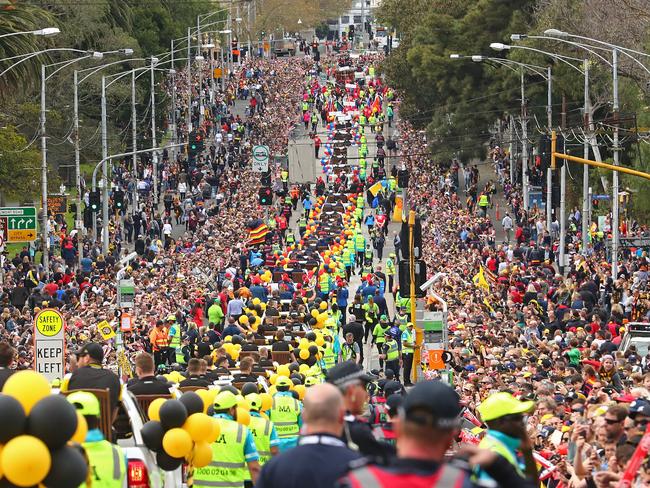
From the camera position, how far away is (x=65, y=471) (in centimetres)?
924

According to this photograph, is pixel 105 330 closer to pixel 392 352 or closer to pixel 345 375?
pixel 392 352

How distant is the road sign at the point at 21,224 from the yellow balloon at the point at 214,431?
111 feet

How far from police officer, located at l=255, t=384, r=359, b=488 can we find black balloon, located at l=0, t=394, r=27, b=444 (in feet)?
4.66

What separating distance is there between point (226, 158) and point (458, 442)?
7093 centimetres

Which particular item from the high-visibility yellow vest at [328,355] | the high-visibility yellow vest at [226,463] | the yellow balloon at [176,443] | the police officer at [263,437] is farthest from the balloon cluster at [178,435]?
the high-visibility yellow vest at [328,355]

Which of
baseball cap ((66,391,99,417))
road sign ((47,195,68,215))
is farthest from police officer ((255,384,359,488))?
road sign ((47,195,68,215))

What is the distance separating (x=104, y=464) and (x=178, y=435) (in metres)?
1.12

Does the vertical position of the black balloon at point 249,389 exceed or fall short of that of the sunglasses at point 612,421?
it falls short

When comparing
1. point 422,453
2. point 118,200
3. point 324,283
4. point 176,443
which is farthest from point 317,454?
point 118,200

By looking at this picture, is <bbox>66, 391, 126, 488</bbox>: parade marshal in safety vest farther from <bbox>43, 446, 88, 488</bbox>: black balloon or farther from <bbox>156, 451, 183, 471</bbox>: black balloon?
<bbox>43, 446, 88, 488</bbox>: black balloon

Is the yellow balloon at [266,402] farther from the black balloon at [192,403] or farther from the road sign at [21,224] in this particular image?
the road sign at [21,224]

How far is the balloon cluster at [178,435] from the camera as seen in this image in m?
12.1

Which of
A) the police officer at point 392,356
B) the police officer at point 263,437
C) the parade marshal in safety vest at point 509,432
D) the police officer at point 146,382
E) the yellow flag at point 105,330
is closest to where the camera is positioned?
the parade marshal in safety vest at point 509,432

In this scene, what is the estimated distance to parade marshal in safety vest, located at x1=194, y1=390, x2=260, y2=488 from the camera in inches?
508
